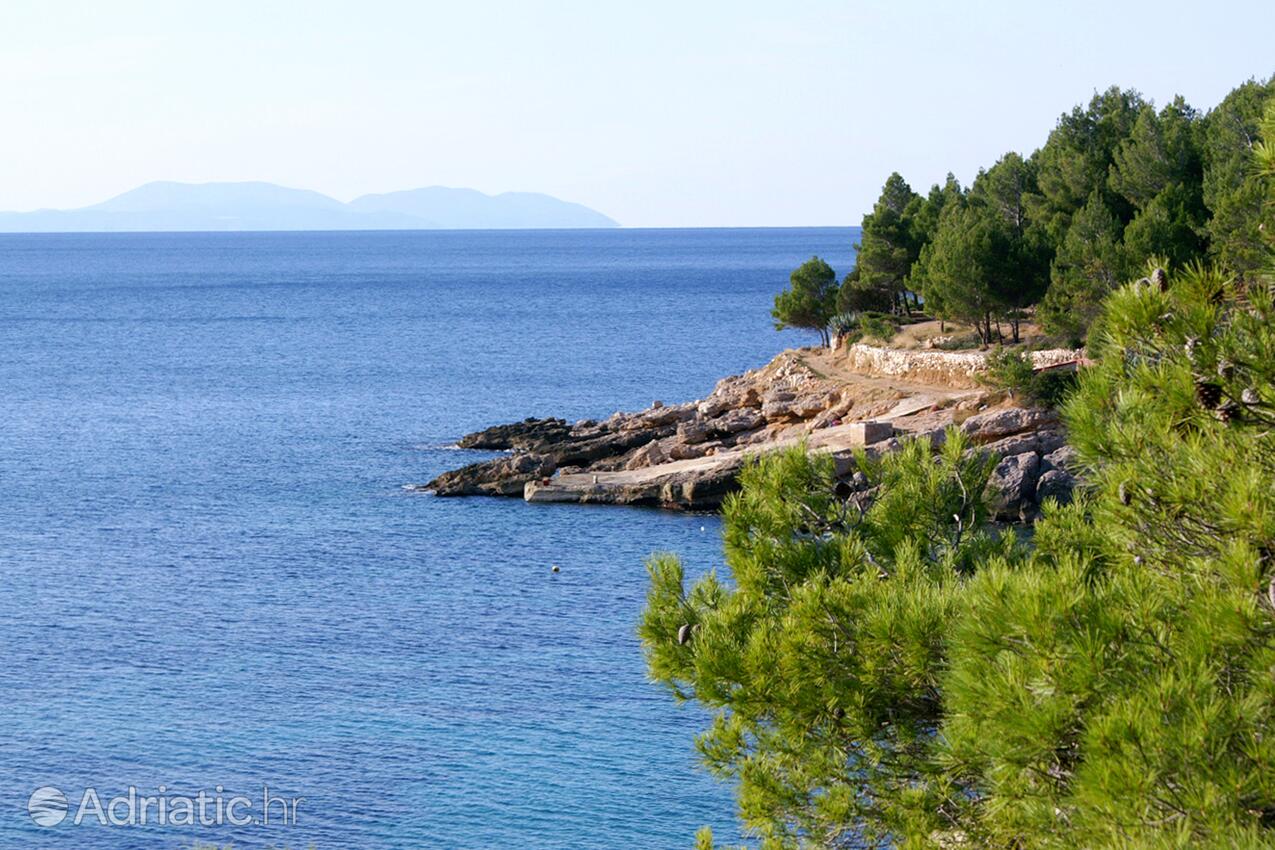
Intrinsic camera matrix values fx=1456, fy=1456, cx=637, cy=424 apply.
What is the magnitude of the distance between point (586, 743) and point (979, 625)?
21.4m

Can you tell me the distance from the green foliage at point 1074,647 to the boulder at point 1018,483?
31.1 m

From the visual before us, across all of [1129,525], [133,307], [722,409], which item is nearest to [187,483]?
[722,409]

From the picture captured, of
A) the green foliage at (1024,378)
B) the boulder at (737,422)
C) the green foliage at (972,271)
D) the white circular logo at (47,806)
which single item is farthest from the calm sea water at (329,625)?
the green foliage at (972,271)

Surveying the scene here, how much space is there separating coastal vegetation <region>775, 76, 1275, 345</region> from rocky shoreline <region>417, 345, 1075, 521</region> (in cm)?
320

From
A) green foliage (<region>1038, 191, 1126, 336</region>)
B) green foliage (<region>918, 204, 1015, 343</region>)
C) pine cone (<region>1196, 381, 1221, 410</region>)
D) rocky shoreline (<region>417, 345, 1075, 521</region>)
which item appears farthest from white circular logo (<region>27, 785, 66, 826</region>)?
green foliage (<region>918, 204, 1015, 343</region>)

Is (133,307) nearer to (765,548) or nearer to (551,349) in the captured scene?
(551,349)

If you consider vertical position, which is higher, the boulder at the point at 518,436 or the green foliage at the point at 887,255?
the green foliage at the point at 887,255

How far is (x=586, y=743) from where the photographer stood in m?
27.9

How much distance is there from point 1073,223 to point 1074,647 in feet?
177

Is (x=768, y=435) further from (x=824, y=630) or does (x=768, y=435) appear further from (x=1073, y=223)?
(x=824, y=630)

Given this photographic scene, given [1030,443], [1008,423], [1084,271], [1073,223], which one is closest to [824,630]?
[1030,443]

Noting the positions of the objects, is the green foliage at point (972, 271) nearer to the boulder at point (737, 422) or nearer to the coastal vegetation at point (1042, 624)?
the boulder at point (737, 422)

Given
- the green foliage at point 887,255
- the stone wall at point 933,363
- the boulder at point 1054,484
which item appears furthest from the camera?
the green foliage at point 887,255

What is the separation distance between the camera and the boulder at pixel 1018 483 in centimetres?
4300
